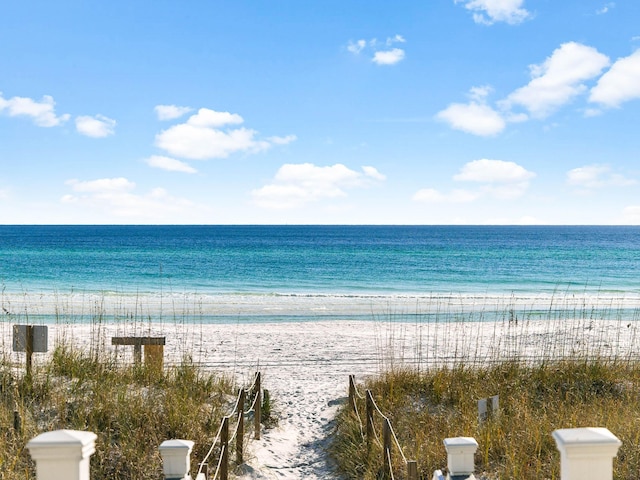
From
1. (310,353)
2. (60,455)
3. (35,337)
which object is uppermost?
(60,455)

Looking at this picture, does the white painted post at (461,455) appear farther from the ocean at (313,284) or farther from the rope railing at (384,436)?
the ocean at (313,284)

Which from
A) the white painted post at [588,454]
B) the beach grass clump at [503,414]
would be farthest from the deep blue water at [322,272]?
the white painted post at [588,454]

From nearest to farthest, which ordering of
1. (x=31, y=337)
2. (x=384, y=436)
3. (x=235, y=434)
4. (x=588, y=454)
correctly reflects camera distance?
1. (x=588, y=454)
2. (x=384, y=436)
3. (x=235, y=434)
4. (x=31, y=337)

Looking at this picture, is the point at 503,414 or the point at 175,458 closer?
the point at 175,458

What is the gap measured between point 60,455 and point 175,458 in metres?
1.11

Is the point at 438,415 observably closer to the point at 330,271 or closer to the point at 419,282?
the point at 419,282

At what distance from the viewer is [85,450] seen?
7.30 feet

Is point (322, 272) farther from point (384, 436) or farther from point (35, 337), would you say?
point (384, 436)

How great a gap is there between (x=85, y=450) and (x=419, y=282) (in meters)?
37.5

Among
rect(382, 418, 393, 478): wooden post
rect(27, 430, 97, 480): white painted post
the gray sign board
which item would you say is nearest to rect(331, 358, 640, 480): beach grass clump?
rect(382, 418, 393, 478): wooden post

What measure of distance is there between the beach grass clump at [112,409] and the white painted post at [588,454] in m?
4.84

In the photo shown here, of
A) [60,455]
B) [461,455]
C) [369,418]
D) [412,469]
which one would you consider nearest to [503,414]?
[369,418]

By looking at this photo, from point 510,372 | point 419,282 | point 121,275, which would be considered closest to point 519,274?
point 419,282

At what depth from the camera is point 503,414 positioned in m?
6.92
